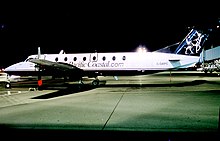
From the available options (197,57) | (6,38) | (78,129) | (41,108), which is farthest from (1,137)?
(6,38)

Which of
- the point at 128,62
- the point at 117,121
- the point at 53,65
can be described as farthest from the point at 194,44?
the point at 117,121

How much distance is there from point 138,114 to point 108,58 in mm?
13074

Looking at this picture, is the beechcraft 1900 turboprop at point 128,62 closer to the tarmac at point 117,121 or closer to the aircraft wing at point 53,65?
the aircraft wing at point 53,65

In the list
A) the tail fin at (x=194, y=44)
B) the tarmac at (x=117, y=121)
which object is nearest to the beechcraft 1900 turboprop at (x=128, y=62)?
the tail fin at (x=194, y=44)

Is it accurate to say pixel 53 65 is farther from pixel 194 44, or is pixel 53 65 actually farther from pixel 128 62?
pixel 194 44

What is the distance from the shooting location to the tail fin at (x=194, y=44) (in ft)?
72.1

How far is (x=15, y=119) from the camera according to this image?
9820 millimetres

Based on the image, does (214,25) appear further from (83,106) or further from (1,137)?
(1,137)

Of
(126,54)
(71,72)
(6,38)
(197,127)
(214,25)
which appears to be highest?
(6,38)

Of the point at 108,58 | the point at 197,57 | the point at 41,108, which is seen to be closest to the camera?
the point at 41,108

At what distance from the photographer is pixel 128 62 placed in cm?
2266

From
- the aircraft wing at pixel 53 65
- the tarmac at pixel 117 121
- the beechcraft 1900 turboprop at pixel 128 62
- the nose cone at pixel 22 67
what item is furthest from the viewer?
the nose cone at pixel 22 67

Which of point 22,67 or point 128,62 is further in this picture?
point 22,67

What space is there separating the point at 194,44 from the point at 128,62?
5.86 m
